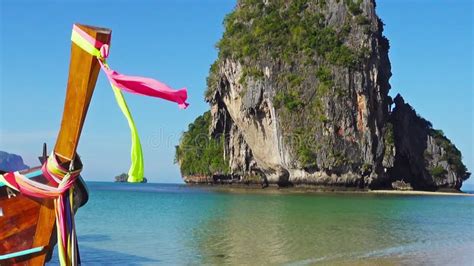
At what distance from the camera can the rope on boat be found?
434cm

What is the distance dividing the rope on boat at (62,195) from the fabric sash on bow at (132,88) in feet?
2.22

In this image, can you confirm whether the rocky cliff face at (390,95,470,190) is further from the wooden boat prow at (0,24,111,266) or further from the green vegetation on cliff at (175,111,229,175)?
the wooden boat prow at (0,24,111,266)

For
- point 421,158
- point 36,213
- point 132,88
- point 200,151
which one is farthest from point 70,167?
point 200,151

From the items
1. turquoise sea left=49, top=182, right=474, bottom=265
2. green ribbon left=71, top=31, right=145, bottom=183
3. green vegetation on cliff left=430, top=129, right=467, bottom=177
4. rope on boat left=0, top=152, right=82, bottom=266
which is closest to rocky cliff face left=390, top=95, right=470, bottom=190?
green vegetation on cliff left=430, top=129, right=467, bottom=177

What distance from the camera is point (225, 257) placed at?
10.3 meters

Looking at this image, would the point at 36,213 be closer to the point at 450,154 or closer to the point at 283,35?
the point at 283,35

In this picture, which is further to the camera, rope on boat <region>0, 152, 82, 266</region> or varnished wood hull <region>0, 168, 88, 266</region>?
varnished wood hull <region>0, 168, 88, 266</region>

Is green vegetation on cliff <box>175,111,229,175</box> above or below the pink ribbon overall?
above

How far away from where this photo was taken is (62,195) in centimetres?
438

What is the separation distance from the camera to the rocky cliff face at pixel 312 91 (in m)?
43.9

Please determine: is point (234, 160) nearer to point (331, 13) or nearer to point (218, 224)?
point (331, 13)

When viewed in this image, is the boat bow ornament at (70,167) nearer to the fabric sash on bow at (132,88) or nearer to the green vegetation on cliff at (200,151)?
the fabric sash on bow at (132,88)

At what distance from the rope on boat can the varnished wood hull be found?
→ 0.50 ft

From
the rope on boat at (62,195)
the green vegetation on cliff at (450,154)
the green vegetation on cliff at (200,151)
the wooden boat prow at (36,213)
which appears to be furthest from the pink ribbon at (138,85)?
the green vegetation on cliff at (200,151)
